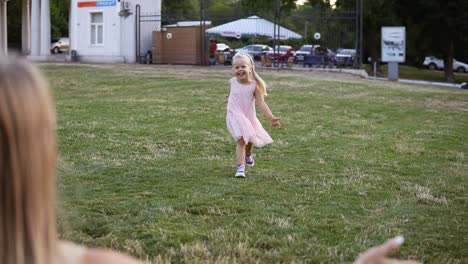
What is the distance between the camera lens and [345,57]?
114ft

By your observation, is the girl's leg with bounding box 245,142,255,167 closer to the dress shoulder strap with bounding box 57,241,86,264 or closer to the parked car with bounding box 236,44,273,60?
the dress shoulder strap with bounding box 57,241,86,264

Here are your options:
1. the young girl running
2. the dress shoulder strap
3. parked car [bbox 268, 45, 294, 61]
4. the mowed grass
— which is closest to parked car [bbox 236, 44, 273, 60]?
parked car [bbox 268, 45, 294, 61]

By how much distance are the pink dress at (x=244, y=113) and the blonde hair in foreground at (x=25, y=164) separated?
21.5 ft

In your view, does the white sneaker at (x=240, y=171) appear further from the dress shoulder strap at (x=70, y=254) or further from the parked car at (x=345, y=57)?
the parked car at (x=345, y=57)

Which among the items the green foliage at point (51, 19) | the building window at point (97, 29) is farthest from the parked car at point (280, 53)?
the green foliage at point (51, 19)

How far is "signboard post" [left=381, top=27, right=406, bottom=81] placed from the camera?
3095 centimetres

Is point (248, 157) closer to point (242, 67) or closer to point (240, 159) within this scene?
point (240, 159)

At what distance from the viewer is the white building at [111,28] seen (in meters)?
36.2

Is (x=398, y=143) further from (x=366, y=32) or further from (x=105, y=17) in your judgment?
(x=366, y=32)

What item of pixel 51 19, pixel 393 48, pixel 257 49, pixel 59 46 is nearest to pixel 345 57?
pixel 393 48

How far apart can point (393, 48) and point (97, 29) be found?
1583 centimetres

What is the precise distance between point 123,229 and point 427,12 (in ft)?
121

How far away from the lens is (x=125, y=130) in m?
10.6

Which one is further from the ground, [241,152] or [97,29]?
[97,29]
